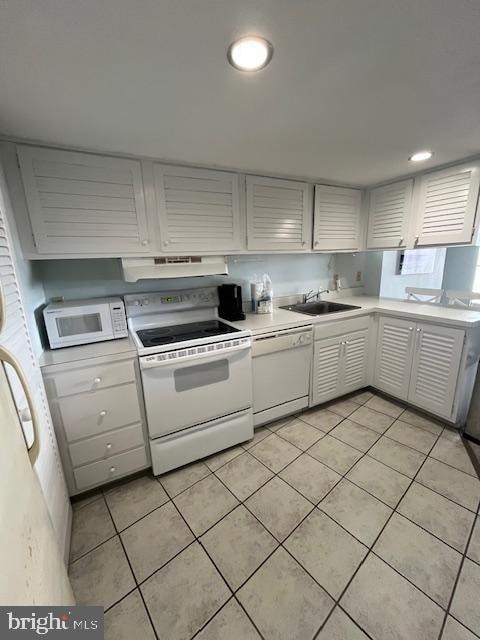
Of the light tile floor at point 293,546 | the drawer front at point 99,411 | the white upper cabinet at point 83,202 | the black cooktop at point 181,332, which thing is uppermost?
the white upper cabinet at point 83,202

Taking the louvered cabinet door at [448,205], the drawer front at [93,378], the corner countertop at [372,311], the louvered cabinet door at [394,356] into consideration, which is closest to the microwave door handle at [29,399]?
the drawer front at [93,378]

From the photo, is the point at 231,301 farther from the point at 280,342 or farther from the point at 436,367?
the point at 436,367

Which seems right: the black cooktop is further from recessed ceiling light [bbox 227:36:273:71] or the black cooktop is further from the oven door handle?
recessed ceiling light [bbox 227:36:273:71]

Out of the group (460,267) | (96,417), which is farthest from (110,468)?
(460,267)

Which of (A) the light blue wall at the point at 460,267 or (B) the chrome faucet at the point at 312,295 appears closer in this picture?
(B) the chrome faucet at the point at 312,295

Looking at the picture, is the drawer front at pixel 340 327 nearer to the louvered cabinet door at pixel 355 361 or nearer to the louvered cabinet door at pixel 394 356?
the louvered cabinet door at pixel 355 361

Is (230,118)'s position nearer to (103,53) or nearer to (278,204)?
(103,53)

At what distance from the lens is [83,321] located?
1658 mm

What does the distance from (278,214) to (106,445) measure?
7.06 feet

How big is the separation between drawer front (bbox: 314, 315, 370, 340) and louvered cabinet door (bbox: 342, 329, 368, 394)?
0.06 metres

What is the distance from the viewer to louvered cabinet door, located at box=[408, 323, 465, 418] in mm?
2027

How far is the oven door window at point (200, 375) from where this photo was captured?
5.56 ft

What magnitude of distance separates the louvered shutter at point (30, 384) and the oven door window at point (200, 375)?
701 mm

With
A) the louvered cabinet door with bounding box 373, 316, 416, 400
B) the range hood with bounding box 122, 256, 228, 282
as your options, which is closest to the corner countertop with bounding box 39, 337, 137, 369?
the range hood with bounding box 122, 256, 228, 282
